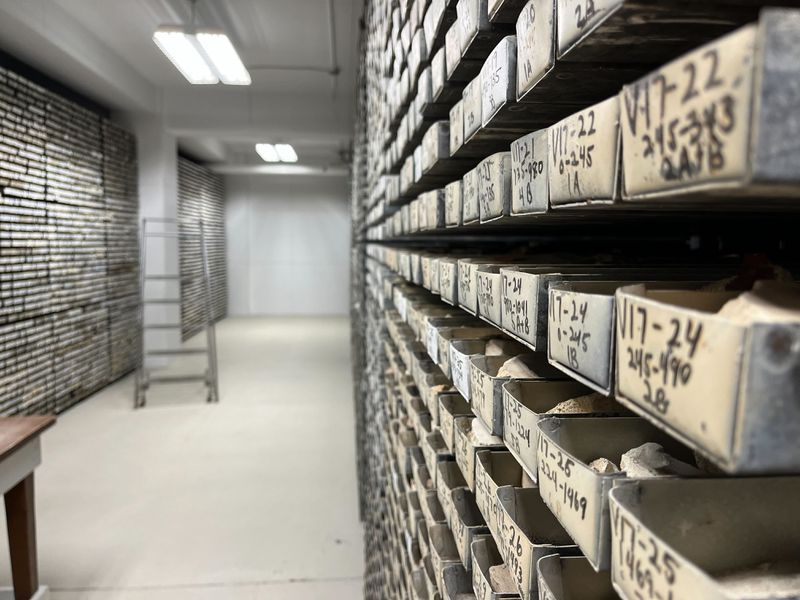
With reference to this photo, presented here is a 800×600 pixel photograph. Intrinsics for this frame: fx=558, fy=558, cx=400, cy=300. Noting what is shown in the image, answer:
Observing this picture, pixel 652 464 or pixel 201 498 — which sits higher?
pixel 652 464

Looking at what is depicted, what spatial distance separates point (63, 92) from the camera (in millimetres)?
5926

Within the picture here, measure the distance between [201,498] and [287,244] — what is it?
31.4ft

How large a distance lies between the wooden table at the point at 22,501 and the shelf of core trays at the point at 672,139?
261 centimetres

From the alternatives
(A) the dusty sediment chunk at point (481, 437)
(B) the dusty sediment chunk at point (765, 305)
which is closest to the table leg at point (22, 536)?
(A) the dusty sediment chunk at point (481, 437)

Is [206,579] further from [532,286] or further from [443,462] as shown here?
[532,286]

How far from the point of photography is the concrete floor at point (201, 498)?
123 inches

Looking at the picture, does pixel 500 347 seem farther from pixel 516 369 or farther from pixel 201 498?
pixel 201 498

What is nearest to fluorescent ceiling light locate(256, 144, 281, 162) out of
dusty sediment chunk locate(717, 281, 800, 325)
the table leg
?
the table leg

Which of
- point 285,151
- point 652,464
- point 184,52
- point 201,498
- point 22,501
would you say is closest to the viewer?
point 652,464

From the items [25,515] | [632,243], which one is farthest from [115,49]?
[632,243]

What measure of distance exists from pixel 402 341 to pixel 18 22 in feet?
15.0

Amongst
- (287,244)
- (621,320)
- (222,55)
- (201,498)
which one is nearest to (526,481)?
(621,320)

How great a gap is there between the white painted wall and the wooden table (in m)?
10.3

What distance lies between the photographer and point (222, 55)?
15.3 ft
